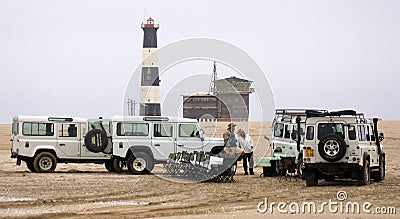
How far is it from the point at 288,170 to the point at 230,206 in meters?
8.12

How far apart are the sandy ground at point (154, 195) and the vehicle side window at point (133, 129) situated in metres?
1.47

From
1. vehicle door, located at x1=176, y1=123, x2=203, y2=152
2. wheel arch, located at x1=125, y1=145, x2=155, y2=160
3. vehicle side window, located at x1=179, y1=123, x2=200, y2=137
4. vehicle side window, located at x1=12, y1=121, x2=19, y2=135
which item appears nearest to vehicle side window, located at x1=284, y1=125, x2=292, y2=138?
vehicle door, located at x1=176, y1=123, x2=203, y2=152

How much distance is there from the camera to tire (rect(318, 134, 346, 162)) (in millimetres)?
20750

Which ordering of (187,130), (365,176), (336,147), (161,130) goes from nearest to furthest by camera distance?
(336,147), (365,176), (187,130), (161,130)

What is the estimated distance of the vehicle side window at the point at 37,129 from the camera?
1060 inches

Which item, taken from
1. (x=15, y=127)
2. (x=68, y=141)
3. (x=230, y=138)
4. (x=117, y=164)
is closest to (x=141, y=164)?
(x=117, y=164)

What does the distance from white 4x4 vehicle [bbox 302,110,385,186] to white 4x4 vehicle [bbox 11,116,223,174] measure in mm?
5543

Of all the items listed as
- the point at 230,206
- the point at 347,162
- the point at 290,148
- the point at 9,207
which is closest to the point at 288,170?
the point at 290,148

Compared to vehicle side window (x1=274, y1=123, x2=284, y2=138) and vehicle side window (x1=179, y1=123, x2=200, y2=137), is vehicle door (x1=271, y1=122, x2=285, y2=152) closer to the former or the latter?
vehicle side window (x1=274, y1=123, x2=284, y2=138)

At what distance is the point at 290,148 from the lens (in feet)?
84.9

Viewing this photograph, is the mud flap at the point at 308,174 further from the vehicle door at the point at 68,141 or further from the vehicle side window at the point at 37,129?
the vehicle side window at the point at 37,129

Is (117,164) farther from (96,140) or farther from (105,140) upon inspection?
(96,140)

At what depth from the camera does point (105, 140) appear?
2681 cm

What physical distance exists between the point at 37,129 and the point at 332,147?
10.9 meters
